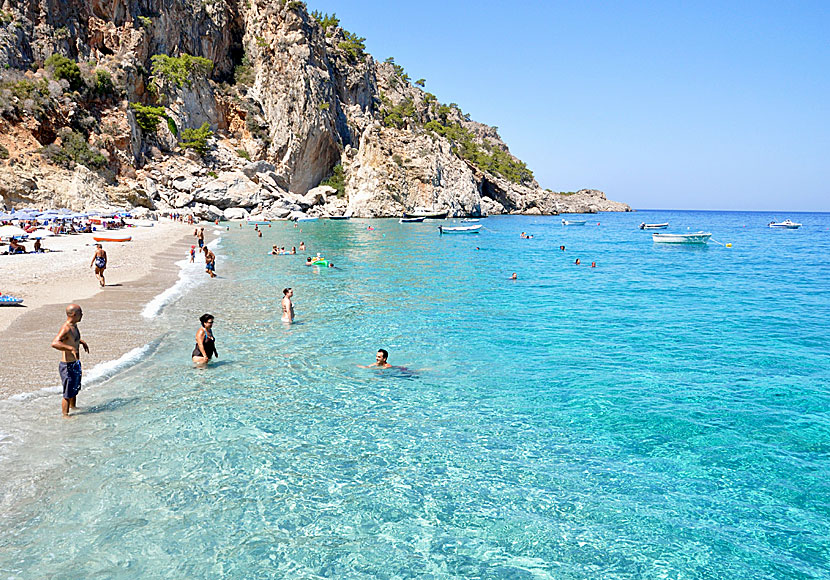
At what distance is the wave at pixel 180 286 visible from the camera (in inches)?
695

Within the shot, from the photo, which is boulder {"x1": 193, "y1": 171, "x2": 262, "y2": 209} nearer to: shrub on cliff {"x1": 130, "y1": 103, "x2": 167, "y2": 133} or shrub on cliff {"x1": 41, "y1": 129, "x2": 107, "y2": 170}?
shrub on cliff {"x1": 130, "y1": 103, "x2": 167, "y2": 133}

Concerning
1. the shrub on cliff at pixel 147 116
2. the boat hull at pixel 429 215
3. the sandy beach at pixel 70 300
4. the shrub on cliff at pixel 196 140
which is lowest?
the sandy beach at pixel 70 300

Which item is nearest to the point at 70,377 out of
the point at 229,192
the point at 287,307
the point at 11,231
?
the point at 287,307

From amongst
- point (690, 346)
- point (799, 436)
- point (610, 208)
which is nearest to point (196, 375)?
point (799, 436)

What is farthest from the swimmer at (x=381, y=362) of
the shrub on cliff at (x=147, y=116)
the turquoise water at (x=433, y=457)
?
the shrub on cliff at (x=147, y=116)

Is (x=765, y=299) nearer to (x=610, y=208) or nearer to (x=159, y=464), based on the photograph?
(x=159, y=464)

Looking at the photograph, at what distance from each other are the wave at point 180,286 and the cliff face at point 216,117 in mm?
27428

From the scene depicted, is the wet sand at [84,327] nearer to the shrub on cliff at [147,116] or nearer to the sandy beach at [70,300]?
the sandy beach at [70,300]

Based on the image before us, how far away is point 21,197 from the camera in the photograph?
45594 millimetres

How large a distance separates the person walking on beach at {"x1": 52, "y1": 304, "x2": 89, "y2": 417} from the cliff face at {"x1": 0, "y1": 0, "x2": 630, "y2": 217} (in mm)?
46428

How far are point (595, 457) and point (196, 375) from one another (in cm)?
844

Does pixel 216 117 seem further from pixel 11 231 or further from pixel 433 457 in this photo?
pixel 433 457

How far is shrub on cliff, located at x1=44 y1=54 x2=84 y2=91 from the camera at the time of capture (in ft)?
204

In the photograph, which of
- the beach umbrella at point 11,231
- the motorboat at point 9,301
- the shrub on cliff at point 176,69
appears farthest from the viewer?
the shrub on cliff at point 176,69
